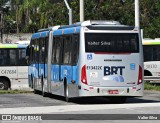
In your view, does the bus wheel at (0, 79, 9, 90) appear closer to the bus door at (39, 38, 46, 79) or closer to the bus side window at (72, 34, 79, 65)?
the bus door at (39, 38, 46, 79)

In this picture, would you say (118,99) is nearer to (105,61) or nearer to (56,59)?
(105,61)

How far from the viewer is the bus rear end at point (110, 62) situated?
2402cm

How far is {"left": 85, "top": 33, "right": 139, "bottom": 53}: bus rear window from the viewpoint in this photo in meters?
24.2

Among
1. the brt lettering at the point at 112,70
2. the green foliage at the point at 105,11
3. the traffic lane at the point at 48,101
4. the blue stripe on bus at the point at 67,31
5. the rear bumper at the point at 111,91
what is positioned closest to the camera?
the rear bumper at the point at 111,91

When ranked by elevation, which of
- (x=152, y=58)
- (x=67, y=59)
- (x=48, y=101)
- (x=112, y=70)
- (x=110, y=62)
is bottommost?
(x=48, y=101)

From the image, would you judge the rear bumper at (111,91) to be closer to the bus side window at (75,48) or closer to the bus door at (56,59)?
the bus side window at (75,48)

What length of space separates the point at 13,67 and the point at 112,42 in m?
15.9

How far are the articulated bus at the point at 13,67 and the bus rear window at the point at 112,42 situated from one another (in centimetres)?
1514

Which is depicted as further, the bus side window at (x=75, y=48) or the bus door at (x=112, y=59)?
the bus side window at (x=75, y=48)

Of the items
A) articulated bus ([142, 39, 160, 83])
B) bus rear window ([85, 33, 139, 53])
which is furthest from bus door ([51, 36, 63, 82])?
articulated bus ([142, 39, 160, 83])

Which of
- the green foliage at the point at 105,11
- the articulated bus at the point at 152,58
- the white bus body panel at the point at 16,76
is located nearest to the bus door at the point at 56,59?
the white bus body panel at the point at 16,76

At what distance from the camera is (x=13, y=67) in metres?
39.4

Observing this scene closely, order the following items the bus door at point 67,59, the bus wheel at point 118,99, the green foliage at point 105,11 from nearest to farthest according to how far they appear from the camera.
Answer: the bus door at point 67,59 → the bus wheel at point 118,99 → the green foliage at point 105,11

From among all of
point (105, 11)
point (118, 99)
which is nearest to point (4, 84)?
point (118, 99)
